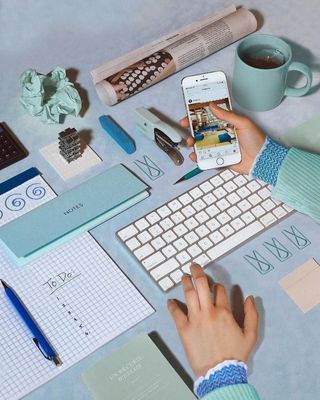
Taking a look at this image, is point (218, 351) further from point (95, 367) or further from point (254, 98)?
point (254, 98)

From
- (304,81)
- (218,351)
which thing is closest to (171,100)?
(304,81)

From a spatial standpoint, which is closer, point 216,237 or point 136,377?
point 136,377

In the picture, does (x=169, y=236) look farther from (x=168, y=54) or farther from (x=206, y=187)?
(x=168, y=54)

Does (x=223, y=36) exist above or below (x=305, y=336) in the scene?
above

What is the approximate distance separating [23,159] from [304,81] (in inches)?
21.3

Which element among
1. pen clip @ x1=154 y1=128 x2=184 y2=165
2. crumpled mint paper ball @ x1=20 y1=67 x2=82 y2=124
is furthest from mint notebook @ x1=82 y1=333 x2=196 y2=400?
crumpled mint paper ball @ x1=20 y1=67 x2=82 y2=124

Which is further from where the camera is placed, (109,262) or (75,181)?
(75,181)

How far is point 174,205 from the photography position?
38.0 inches

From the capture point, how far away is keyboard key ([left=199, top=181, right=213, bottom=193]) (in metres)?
0.98

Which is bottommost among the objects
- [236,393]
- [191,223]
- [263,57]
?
[236,393]

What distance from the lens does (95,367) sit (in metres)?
0.81

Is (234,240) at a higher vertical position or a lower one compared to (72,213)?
lower

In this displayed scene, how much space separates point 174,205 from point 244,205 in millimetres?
109

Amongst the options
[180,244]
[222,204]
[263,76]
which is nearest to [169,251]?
[180,244]
